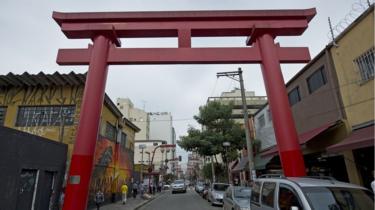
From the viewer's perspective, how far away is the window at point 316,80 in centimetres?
1221

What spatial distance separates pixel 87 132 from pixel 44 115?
32.5 feet

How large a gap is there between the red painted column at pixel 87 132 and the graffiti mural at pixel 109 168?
1109cm

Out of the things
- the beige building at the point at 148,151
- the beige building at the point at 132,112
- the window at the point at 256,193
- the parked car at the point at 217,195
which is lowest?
the parked car at the point at 217,195

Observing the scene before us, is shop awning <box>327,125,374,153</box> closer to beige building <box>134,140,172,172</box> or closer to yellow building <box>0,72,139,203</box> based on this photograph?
yellow building <box>0,72,139,203</box>

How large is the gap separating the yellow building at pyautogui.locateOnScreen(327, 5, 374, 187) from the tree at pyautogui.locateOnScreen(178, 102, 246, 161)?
44.1ft

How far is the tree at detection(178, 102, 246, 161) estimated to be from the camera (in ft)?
78.2

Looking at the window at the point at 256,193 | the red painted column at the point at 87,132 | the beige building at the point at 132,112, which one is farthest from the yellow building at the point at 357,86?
the beige building at the point at 132,112

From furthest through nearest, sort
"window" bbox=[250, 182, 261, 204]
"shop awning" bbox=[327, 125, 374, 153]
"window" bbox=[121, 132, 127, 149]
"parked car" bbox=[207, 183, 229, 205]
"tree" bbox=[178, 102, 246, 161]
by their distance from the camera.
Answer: "window" bbox=[121, 132, 127, 149] < "tree" bbox=[178, 102, 246, 161] < "parked car" bbox=[207, 183, 229, 205] < "shop awning" bbox=[327, 125, 374, 153] < "window" bbox=[250, 182, 261, 204]

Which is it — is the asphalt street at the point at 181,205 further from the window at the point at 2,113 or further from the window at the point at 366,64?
the window at the point at 366,64

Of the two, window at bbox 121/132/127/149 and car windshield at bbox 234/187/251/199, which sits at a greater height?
window at bbox 121/132/127/149

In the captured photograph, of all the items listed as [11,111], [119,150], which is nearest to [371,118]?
[11,111]

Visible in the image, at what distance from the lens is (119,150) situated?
24.2 m

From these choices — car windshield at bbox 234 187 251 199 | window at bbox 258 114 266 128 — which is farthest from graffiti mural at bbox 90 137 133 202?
window at bbox 258 114 266 128

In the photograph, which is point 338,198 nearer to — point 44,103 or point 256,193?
point 256,193
